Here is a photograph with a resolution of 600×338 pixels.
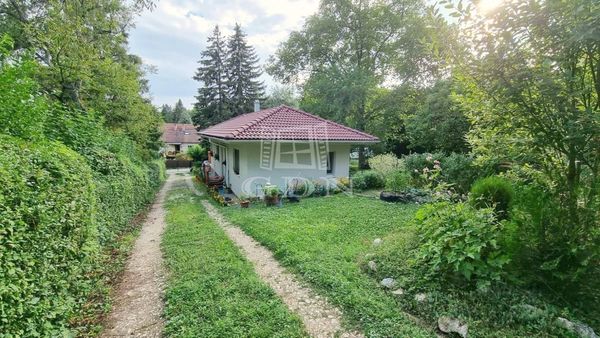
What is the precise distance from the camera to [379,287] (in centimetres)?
423

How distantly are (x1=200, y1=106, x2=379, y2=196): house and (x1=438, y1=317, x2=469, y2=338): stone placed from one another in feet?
27.8

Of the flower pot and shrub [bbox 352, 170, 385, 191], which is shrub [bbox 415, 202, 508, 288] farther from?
shrub [bbox 352, 170, 385, 191]

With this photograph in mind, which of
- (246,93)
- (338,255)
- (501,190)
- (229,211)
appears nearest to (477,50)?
(501,190)

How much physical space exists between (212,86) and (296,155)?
18950 millimetres

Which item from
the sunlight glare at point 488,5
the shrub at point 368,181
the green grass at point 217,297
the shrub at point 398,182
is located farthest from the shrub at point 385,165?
the sunlight glare at point 488,5

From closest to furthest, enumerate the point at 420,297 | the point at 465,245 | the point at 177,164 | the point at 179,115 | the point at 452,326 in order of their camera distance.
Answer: the point at 452,326 → the point at 420,297 → the point at 465,245 → the point at 177,164 → the point at 179,115

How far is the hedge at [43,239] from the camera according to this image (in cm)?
235

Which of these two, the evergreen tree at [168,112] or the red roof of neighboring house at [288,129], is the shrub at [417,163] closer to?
the red roof of neighboring house at [288,129]

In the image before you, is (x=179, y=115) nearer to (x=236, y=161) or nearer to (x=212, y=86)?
(x=212, y=86)

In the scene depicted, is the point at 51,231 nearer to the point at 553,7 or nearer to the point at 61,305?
the point at 61,305

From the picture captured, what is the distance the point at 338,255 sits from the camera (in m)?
5.40

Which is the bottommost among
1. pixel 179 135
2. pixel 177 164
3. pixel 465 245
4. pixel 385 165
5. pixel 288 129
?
pixel 465 245

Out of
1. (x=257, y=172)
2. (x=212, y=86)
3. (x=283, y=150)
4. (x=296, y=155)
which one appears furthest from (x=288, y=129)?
(x=212, y=86)

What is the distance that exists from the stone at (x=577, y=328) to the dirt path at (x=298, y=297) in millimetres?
2180
